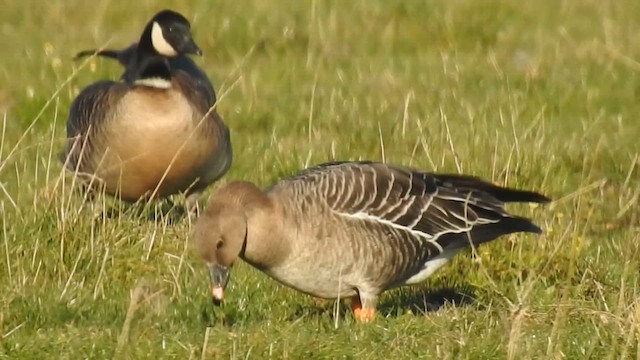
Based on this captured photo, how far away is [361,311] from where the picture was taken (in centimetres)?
702

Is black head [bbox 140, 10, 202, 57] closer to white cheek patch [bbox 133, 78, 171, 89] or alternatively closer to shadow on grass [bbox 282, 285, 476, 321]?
white cheek patch [bbox 133, 78, 171, 89]

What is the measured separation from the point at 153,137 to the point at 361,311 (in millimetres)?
2347

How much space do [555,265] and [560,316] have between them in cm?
164

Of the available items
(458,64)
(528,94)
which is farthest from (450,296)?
(458,64)

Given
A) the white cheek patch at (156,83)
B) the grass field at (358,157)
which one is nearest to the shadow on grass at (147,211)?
the grass field at (358,157)

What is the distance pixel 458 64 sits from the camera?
1287cm

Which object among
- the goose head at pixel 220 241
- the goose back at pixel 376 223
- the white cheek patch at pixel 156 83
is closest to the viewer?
the goose head at pixel 220 241

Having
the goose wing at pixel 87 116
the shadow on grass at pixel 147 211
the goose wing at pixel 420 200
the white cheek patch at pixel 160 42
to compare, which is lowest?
the shadow on grass at pixel 147 211

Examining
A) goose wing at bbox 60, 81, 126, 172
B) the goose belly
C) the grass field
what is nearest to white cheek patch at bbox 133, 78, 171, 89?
goose wing at bbox 60, 81, 126, 172

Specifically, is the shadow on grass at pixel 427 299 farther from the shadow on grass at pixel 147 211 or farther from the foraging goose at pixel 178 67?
the foraging goose at pixel 178 67

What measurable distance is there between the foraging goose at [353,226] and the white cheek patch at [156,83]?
206cm

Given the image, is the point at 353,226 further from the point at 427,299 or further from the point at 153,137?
the point at 153,137

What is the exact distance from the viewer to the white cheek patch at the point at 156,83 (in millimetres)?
9180

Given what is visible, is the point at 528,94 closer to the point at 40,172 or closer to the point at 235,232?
the point at 40,172
